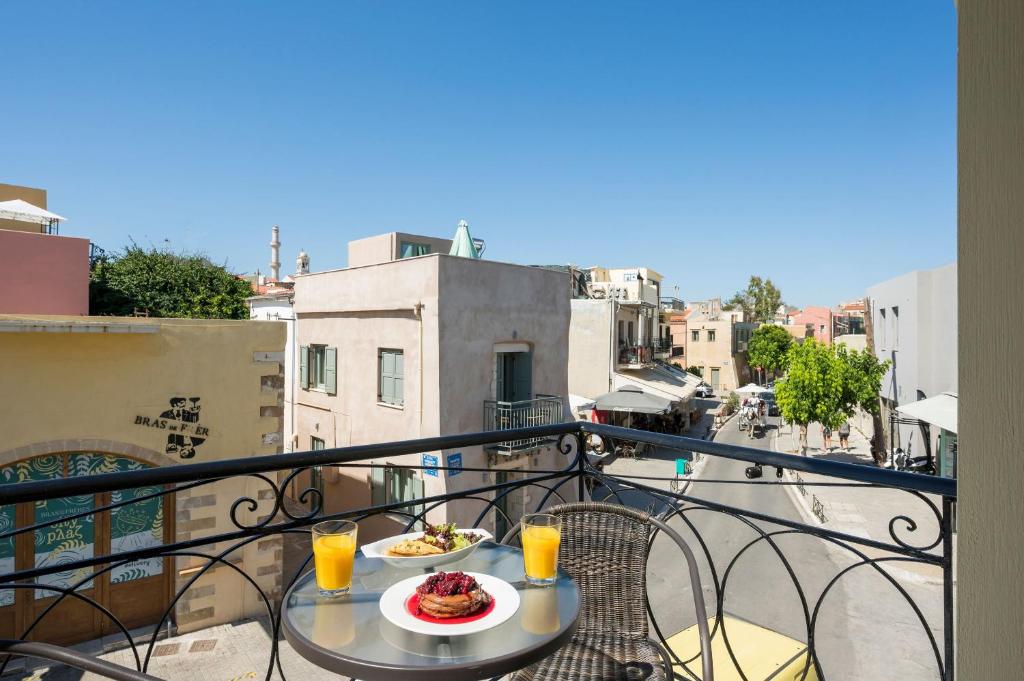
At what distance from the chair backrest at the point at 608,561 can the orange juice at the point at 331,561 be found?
0.88 m

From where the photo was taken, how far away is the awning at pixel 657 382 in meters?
25.1

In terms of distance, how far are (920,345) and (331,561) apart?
22640 millimetres

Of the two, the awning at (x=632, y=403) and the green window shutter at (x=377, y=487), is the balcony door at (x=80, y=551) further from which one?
the awning at (x=632, y=403)

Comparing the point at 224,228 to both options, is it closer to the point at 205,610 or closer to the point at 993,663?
the point at 205,610

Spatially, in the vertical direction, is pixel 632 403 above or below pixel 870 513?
above

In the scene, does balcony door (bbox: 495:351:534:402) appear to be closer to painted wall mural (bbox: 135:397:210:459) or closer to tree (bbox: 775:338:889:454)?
painted wall mural (bbox: 135:397:210:459)

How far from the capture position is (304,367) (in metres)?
16.3

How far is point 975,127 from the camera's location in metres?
1.00

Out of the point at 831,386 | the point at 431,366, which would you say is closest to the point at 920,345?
the point at 831,386

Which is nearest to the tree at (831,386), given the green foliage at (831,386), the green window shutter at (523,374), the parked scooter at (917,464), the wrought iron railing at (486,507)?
the green foliage at (831,386)

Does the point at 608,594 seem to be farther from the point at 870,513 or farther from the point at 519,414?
the point at 870,513

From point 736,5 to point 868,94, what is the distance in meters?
5.60

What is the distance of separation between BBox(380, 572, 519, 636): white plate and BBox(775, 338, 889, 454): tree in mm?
22244

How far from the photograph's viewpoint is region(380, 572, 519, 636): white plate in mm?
1363
